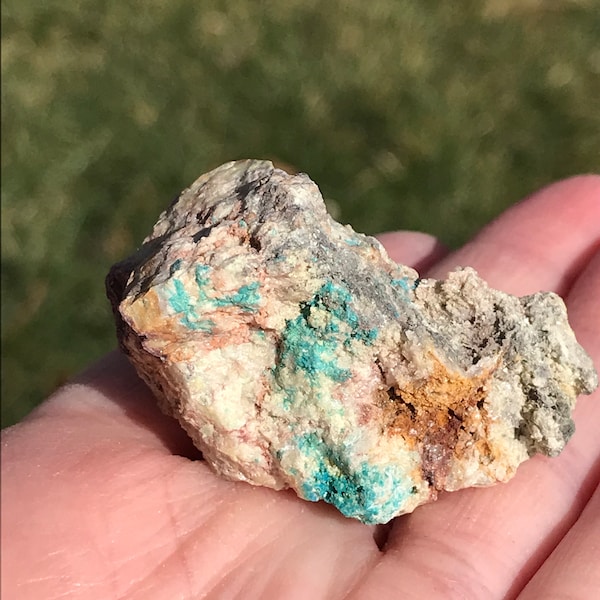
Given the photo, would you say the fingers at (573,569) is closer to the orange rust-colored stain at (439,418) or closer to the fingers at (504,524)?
the fingers at (504,524)

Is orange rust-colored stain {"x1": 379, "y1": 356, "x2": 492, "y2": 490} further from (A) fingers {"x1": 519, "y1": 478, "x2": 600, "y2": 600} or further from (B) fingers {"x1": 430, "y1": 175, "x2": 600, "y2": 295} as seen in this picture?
(B) fingers {"x1": 430, "y1": 175, "x2": 600, "y2": 295}

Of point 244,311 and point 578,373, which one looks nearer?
point 244,311

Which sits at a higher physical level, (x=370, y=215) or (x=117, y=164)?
(x=117, y=164)

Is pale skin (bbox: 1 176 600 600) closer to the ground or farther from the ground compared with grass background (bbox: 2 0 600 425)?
closer to the ground

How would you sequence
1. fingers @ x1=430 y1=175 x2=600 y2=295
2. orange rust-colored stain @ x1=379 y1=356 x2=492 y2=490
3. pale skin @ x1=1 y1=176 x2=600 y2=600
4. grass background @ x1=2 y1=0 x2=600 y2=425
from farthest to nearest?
grass background @ x1=2 y1=0 x2=600 y2=425
fingers @ x1=430 y1=175 x2=600 y2=295
orange rust-colored stain @ x1=379 y1=356 x2=492 y2=490
pale skin @ x1=1 y1=176 x2=600 y2=600

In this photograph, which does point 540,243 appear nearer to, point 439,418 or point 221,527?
point 439,418

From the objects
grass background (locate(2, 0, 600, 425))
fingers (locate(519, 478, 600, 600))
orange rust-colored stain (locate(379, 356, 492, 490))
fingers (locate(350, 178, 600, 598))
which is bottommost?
fingers (locate(519, 478, 600, 600))

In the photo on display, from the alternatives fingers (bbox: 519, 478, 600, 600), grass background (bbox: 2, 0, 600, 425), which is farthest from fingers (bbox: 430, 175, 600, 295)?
grass background (bbox: 2, 0, 600, 425)

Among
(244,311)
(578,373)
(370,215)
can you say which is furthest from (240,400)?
(370,215)

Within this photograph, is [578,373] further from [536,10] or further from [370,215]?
[536,10]
